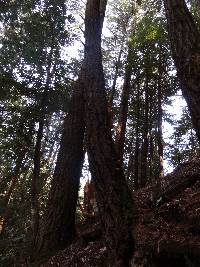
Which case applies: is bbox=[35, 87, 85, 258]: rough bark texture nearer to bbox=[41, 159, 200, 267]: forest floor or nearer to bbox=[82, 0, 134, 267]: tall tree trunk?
bbox=[41, 159, 200, 267]: forest floor

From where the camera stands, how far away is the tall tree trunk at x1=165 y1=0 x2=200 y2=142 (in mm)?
4941

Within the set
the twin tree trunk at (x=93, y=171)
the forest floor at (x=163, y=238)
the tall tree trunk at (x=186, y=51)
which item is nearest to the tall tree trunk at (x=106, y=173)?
the twin tree trunk at (x=93, y=171)

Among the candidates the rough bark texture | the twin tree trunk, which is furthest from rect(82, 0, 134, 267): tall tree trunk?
the rough bark texture

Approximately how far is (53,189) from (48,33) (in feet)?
27.7

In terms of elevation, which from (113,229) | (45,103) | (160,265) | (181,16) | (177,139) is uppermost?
(177,139)

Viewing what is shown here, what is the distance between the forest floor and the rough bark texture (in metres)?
0.43

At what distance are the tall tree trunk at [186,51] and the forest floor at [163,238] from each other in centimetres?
133

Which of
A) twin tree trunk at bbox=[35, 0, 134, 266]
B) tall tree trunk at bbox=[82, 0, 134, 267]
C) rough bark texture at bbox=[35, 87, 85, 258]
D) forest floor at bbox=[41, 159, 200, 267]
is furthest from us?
rough bark texture at bbox=[35, 87, 85, 258]

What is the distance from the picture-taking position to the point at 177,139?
2303 cm

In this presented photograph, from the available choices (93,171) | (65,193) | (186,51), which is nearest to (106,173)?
(93,171)

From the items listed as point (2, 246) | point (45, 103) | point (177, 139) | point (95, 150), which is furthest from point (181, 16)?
point (177, 139)

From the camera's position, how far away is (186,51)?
5398 mm

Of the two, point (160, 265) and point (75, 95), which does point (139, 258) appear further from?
point (75, 95)

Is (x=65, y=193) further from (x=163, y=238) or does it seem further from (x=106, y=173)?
(x=163, y=238)
